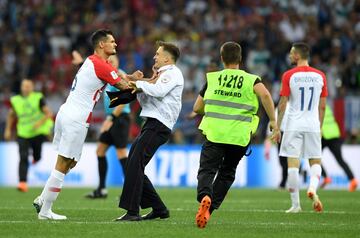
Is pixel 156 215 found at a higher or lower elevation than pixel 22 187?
higher

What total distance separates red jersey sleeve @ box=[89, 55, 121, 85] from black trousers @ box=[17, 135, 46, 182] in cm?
850

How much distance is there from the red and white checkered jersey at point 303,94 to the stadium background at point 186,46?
9.71 metres

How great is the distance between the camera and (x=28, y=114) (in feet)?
66.6

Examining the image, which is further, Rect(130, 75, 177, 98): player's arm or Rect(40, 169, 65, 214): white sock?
Rect(40, 169, 65, 214): white sock

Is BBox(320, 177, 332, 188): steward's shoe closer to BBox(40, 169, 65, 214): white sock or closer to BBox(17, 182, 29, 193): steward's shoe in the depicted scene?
BBox(17, 182, 29, 193): steward's shoe

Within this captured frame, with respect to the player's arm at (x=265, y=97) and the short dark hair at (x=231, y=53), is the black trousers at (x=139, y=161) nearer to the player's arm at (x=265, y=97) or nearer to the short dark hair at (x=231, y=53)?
the short dark hair at (x=231, y=53)

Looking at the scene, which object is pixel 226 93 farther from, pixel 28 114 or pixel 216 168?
pixel 28 114

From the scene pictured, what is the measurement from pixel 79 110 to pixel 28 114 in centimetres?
880

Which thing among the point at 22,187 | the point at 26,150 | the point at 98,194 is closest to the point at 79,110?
the point at 98,194

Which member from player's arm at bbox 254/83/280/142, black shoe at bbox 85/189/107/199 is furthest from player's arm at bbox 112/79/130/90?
black shoe at bbox 85/189/107/199

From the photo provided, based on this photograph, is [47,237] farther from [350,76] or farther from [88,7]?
[88,7]

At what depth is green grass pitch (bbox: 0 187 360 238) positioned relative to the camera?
1037 cm

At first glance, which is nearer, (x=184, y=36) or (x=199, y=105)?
(x=199, y=105)

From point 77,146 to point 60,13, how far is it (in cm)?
1855
